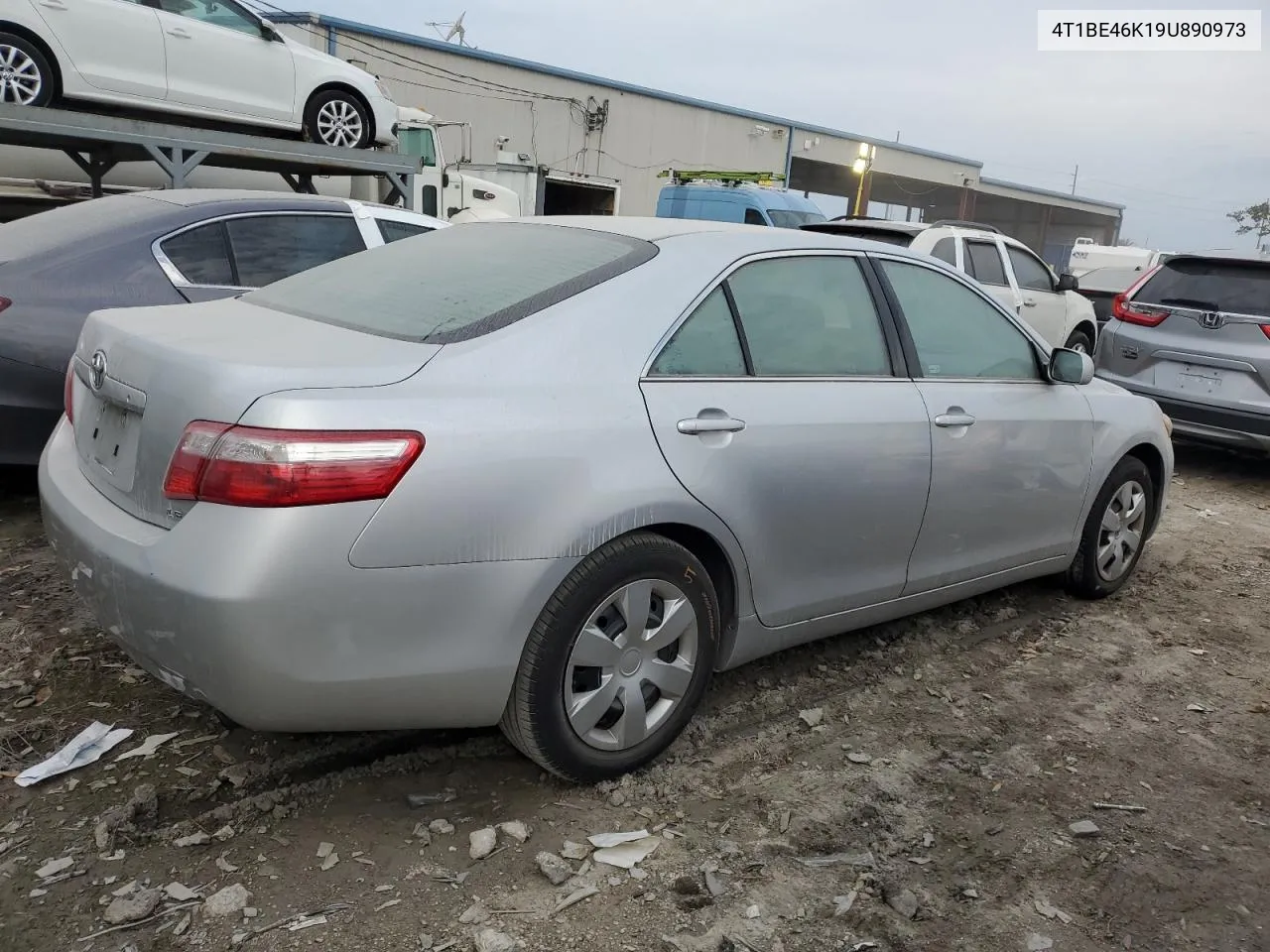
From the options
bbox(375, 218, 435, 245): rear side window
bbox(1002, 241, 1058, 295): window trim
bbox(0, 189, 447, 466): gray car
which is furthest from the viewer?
bbox(1002, 241, 1058, 295): window trim

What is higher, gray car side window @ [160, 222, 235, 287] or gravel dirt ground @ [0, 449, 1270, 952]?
gray car side window @ [160, 222, 235, 287]

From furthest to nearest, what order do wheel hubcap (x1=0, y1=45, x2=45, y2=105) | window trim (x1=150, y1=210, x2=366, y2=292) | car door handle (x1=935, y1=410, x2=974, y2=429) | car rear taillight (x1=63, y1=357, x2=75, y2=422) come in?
wheel hubcap (x1=0, y1=45, x2=45, y2=105), window trim (x1=150, y1=210, x2=366, y2=292), car door handle (x1=935, y1=410, x2=974, y2=429), car rear taillight (x1=63, y1=357, x2=75, y2=422)

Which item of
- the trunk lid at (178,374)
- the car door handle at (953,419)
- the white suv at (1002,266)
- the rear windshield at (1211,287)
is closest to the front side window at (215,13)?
the white suv at (1002,266)

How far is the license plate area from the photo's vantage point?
2479 millimetres

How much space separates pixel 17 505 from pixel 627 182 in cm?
2493

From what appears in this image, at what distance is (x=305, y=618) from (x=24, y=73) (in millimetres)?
6435

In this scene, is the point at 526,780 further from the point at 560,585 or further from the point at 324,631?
Answer: the point at 324,631

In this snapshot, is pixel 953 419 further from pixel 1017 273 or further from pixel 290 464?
pixel 1017 273

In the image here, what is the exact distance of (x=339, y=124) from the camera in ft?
29.0

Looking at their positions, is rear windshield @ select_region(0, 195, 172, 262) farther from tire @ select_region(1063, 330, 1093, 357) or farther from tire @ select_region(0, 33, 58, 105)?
tire @ select_region(1063, 330, 1093, 357)

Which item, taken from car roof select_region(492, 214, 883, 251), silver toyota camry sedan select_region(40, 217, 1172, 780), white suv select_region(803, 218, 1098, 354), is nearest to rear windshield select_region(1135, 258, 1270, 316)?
white suv select_region(803, 218, 1098, 354)


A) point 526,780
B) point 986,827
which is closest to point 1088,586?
point 986,827

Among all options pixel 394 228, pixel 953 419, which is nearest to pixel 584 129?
pixel 394 228

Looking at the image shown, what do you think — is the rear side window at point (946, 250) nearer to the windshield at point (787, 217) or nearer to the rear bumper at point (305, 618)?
the windshield at point (787, 217)
